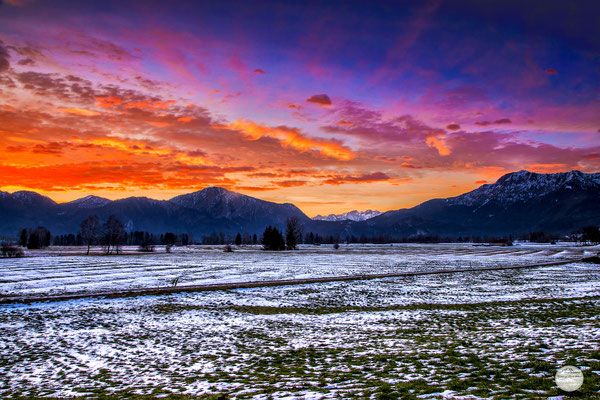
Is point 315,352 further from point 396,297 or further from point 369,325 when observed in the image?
point 396,297

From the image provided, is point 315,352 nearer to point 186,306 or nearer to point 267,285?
point 186,306

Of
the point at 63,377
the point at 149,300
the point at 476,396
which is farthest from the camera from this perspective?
the point at 149,300

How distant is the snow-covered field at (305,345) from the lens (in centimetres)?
1210

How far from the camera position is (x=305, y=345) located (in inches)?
715

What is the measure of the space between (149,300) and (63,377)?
19034 millimetres

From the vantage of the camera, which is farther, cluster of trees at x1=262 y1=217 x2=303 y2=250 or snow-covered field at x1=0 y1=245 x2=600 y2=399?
cluster of trees at x1=262 y1=217 x2=303 y2=250

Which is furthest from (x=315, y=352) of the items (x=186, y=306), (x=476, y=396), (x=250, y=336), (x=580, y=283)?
(x=580, y=283)

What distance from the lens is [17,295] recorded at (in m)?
33.7

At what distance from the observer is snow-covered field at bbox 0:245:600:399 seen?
39.7 feet

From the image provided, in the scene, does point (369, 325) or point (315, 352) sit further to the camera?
point (369, 325)

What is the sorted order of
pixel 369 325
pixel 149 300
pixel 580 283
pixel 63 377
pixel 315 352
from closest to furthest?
pixel 63 377
pixel 315 352
pixel 369 325
pixel 149 300
pixel 580 283

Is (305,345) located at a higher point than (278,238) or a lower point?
lower

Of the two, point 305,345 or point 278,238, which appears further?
point 278,238

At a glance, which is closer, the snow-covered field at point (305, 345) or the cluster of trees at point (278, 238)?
the snow-covered field at point (305, 345)
